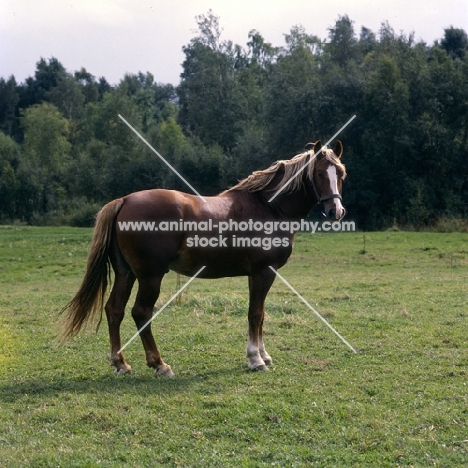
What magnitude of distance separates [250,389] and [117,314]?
1822 mm

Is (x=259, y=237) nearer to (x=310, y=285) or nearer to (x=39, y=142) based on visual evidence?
(x=310, y=285)

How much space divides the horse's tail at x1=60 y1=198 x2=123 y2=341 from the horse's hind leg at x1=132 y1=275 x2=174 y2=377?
0.46 meters

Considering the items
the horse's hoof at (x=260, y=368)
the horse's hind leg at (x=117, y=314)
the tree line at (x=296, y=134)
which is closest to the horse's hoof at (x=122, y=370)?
the horse's hind leg at (x=117, y=314)

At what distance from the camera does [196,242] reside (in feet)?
25.0

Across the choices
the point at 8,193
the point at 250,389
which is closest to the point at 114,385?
the point at 250,389

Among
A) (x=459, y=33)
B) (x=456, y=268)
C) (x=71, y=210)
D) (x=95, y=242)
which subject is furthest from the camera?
(x=459, y=33)

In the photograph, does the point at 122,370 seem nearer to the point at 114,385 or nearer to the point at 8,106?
the point at 114,385

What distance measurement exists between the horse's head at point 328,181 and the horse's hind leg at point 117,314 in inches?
91.8

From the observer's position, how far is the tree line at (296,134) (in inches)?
1319

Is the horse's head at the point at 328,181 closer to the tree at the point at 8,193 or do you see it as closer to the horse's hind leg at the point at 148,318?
the horse's hind leg at the point at 148,318

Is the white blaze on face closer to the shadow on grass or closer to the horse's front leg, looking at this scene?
the horse's front leg

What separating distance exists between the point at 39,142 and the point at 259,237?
169ft

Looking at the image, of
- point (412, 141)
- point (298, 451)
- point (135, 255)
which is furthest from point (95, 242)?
point (412, 141)

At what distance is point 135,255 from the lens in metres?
7.38
